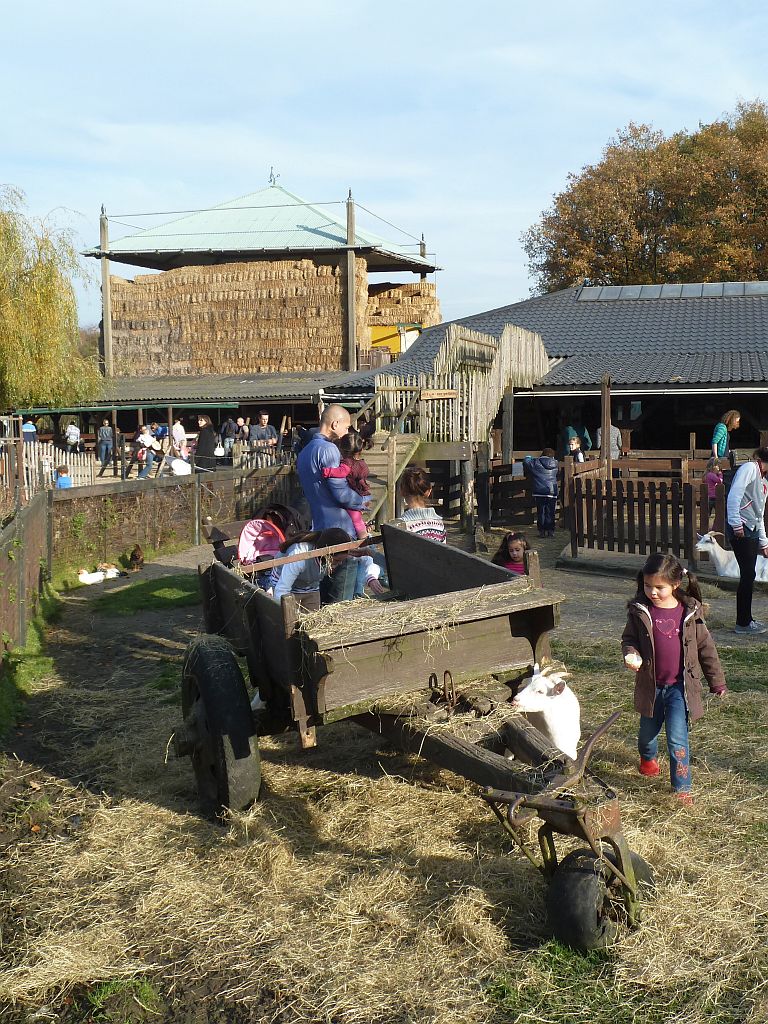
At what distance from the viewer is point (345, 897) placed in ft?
12.7

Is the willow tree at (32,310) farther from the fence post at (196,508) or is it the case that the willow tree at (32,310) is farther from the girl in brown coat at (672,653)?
the girl in brown coat at (672,653)

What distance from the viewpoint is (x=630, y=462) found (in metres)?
15.8

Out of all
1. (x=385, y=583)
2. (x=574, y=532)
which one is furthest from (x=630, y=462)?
(x=385, y=583)

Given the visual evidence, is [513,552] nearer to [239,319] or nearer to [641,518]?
[641,518]

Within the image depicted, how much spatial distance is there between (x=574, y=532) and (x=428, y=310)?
30.4 meters

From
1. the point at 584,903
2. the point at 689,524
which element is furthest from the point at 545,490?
the point at 584,903

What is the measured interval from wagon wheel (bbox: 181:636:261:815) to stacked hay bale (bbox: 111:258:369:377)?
32834mm

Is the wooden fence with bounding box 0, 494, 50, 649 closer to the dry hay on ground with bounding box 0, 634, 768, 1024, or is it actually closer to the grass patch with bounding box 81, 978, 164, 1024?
the dry hay on ground with bounding box 0, 634, 768, 1024

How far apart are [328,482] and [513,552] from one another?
1500mm

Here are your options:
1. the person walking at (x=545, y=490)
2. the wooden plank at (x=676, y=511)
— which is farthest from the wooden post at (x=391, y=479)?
the wooden plank at (x=676, y=511)

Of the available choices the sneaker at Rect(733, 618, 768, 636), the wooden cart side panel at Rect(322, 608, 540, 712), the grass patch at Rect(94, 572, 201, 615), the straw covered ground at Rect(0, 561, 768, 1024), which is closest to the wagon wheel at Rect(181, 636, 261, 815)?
the straw covered ground at Rect(0, 561, 768, 1024)

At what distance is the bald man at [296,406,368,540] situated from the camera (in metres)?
6.76

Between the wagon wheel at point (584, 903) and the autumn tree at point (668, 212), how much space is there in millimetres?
37463

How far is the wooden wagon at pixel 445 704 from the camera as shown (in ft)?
11.1
